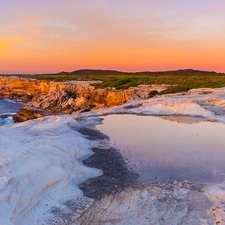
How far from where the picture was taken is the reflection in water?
7883 millimetres

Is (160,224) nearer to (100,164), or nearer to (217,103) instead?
(100,164)

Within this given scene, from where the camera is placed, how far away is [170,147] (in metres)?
10.3

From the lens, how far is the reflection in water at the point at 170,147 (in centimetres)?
788

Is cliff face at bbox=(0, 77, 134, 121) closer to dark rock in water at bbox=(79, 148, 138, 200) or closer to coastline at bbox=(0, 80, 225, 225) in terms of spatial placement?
coastline at bbox=(0, 80, 225, 225)

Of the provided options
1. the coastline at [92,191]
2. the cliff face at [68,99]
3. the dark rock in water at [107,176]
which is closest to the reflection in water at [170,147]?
the dark rock in water at [107,176]

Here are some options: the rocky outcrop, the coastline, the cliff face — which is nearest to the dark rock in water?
the coastline

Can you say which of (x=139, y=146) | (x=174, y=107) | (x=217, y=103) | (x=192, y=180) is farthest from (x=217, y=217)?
(x=217, y=103)

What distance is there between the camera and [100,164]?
27.6 ft

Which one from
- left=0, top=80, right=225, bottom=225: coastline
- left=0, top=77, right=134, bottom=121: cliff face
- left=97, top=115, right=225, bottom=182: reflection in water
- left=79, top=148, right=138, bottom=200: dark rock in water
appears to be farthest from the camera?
left=0, top=77, right=134, bottom=121: cliff face

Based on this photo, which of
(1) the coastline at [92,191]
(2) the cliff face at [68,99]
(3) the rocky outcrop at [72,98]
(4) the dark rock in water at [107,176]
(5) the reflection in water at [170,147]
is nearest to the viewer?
(1) the coastline at [92,191]

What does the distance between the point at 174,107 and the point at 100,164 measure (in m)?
11.0

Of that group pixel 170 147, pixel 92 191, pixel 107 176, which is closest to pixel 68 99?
pixel 170 147

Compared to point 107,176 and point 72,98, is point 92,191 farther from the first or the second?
point 72,98

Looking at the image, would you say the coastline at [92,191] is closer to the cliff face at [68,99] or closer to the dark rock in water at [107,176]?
the dark rock in water at [107,176]
